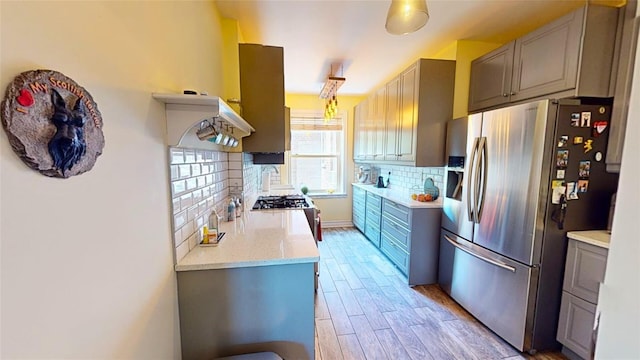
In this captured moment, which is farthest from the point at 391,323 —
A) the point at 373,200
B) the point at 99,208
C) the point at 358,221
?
the point at 358,221

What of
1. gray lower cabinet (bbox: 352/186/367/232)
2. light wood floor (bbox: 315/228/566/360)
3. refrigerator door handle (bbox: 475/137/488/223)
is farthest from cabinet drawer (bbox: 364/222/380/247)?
refrigerator door handle (bbox: 475/137/488/223)

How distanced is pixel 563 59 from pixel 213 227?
2659mm

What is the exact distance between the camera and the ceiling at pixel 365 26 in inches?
77.6

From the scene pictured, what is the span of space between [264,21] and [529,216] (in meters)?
2.62

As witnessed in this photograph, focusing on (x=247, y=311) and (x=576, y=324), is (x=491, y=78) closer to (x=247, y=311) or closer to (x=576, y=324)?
(x=576, y=324)

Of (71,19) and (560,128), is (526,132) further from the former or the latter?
(71,19)

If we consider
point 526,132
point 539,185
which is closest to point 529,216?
point 539,185

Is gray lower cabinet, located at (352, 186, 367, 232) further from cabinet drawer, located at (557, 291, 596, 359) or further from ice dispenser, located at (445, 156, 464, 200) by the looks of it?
cabinet drawer, located at (557, 291, 596, 359)

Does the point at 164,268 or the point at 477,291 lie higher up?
the point at 164,268

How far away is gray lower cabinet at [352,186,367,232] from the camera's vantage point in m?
4.41

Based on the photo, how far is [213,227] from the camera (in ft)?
5.34

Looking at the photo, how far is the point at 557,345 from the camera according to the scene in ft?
6.06

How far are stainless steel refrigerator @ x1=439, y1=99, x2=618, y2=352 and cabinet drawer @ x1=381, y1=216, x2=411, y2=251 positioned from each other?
0.74 meters

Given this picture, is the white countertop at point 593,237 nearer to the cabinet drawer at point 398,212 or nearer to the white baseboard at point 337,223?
the cabinet drawer at point 398,212
